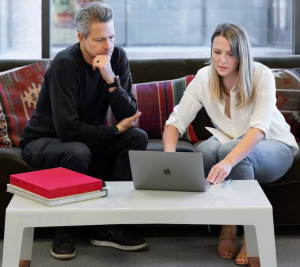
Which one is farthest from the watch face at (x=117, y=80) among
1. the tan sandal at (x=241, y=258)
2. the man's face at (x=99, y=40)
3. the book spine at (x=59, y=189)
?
the tan sandal at (x=241, y=258)

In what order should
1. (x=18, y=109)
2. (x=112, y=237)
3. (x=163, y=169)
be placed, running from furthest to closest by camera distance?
(x=18, y=109) → (x=112, y=237) → (x=163, y=169)

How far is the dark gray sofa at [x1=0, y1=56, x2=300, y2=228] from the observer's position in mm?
2959

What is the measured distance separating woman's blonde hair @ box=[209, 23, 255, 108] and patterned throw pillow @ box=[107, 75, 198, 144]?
1.83 feet

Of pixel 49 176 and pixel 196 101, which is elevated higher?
pixel 196 101

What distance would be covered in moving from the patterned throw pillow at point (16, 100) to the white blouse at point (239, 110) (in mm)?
835

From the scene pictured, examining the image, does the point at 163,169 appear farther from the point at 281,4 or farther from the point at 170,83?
the point at 281,4

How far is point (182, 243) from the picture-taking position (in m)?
2.97

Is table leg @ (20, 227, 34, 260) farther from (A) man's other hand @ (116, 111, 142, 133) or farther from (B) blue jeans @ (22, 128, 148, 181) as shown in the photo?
(A) man's other hand @ (116, 111, 142, 133)

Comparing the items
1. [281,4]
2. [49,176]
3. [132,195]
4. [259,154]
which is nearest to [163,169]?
[132,195]

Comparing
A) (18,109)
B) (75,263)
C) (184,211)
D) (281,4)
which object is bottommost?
(75,263)

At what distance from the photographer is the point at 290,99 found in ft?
11.3

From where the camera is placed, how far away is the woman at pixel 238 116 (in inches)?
109

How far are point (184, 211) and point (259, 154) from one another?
0.81 metres

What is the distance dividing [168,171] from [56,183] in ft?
1.29
